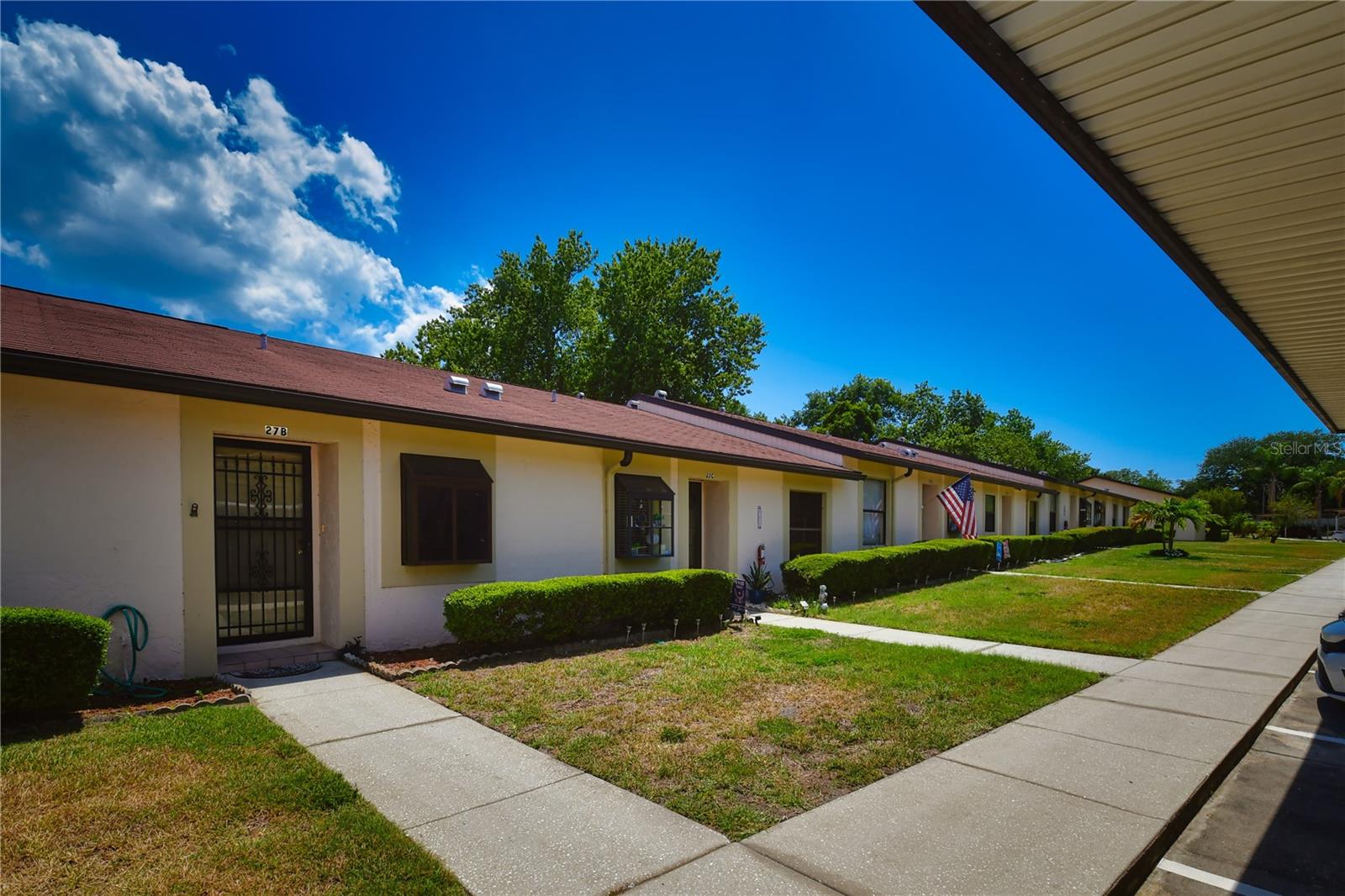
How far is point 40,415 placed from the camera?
5.86 meters

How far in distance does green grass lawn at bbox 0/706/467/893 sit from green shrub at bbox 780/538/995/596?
9478 mm

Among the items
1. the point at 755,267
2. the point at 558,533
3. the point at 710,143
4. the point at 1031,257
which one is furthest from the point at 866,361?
→ the point at 558,533

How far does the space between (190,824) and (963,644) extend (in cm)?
843

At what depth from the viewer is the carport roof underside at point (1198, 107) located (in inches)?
88.0

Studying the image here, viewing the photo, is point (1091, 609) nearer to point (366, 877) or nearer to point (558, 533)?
point (558, 533)

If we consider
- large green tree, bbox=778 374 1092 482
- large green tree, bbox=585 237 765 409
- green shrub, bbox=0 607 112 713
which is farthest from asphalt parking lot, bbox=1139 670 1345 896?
large green tree, bbox=778 374 1092 482

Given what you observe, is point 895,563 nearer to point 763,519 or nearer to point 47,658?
point 763,519

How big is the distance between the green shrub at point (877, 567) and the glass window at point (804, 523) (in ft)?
1.47

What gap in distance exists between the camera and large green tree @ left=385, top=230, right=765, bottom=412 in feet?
114

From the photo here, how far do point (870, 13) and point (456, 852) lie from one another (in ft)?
26.5

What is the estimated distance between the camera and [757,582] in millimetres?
13125

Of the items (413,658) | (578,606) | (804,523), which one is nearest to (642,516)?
(578,606)

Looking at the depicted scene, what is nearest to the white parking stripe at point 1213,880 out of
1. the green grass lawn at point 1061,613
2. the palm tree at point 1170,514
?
the green grass lawn at point 1061,613

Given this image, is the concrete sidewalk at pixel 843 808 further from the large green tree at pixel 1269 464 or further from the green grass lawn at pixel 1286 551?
the large green tree at pixel 1269 464
